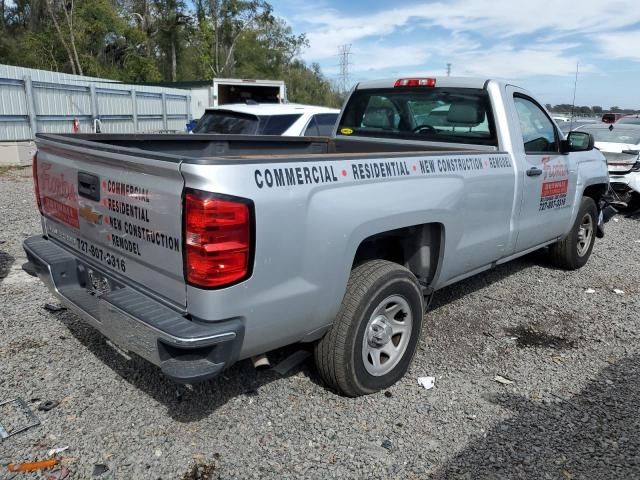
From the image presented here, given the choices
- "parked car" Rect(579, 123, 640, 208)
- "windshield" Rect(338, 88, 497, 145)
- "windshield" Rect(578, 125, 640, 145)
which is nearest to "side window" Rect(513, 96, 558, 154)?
"windshield" Rect(338, 88, 497, 145)

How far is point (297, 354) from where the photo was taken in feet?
11.7

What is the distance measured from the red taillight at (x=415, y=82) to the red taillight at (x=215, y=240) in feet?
9.52

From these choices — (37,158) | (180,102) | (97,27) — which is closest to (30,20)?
(97,27)

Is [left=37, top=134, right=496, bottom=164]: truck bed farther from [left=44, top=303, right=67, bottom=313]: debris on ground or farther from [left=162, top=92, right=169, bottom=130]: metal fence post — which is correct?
[left=162, top=92, right=169, bottom=130]: metal fence post

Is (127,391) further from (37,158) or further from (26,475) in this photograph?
(37,158)

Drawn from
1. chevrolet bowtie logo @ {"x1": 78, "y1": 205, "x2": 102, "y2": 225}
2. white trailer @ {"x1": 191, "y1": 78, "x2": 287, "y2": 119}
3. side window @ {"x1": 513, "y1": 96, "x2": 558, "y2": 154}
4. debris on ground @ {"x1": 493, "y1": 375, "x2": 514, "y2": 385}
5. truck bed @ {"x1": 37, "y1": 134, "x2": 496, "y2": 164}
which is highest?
white trailer @ {"x1": 191, "y1": 78, "x2": 287, "y2": 119}

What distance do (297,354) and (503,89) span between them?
107 inches

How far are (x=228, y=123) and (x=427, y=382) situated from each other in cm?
539

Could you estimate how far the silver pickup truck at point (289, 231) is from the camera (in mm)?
2328

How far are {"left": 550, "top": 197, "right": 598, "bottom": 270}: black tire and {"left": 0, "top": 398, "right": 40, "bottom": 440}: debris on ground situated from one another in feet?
16.6

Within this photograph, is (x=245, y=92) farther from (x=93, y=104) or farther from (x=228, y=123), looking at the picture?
(x=228, y=123)

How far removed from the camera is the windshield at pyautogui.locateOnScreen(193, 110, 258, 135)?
7.44 m

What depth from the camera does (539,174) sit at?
176 inches

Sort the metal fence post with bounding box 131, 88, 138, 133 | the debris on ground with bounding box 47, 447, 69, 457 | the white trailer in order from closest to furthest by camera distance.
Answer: the debris on ground with bounding box 47, 447, 69, 457 → the white trailer → the metal fence post with bounding box 131, 88, 138, 133
